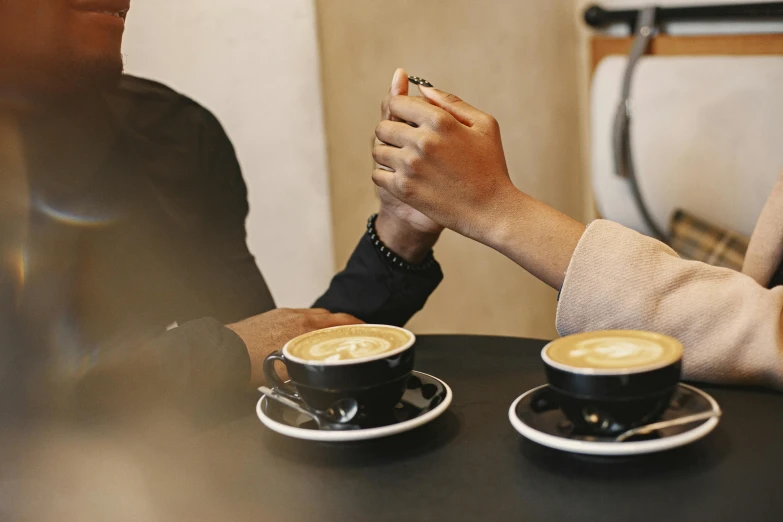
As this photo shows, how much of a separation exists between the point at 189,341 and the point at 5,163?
30 centimetres

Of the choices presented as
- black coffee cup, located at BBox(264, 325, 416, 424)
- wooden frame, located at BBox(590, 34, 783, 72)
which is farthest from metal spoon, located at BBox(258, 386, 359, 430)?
wooden frame, located at BBox(590, 34, 783, 72)

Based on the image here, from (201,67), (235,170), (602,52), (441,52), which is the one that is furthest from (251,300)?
(602,52)

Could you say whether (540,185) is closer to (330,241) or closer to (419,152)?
(330,241)

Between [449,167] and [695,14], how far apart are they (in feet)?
3.20

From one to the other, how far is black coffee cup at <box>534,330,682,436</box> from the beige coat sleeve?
0.35 feet

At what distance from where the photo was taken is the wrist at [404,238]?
42.4 inches

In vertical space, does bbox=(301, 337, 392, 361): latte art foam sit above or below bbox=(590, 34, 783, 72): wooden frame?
below

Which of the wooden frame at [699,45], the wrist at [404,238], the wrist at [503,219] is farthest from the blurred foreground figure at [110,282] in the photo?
the wooden frame at [699,45]

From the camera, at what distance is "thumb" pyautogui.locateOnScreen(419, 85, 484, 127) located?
909 mm

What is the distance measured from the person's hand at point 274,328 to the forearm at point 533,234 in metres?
0.27

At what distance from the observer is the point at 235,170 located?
132 cm

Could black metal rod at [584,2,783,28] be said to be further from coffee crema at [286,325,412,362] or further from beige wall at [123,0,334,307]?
coffee crema at [286,325,412,362]

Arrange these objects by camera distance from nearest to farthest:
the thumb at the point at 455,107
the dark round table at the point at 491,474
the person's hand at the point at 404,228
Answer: the dark round table at the point at 491,474, the thumb at the point at 455,107, the person's hand at the point at 404,228

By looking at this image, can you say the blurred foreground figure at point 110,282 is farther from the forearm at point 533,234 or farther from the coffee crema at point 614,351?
the coffee crema at point 614,351
